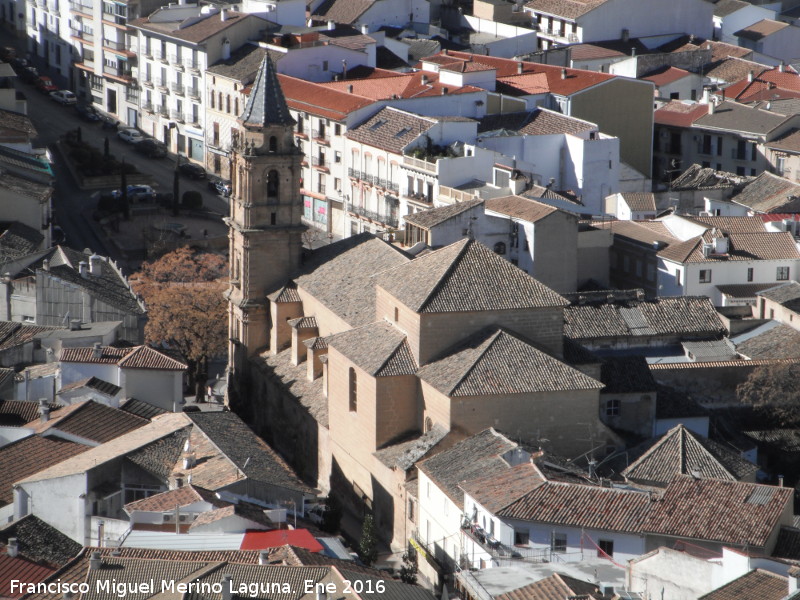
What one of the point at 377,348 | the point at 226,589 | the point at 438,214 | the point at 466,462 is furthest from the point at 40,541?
the point at 438,214

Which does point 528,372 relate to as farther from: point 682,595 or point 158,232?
point 158,232

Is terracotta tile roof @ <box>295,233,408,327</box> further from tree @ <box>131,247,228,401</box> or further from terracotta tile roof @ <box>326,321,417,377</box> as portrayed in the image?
tree @ <box>131,247,228,401</box>

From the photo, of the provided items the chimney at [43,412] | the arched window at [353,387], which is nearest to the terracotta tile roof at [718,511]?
the arched window at [353,387]

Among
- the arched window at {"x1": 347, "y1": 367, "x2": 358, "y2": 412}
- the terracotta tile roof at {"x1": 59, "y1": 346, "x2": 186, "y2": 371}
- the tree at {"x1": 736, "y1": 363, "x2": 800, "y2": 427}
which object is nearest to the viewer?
the arched window at {"x1": 347, "y1": 367, "x2": 358, "y2": 412}

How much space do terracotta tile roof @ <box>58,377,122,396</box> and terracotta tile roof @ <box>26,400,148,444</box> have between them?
3.07ft

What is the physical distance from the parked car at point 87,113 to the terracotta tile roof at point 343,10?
587 inches

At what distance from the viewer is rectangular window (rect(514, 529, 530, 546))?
166 feet

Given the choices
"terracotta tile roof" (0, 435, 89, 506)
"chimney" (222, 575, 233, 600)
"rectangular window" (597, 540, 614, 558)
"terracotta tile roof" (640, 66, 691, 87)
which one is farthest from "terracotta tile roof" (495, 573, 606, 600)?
"terracotta tile roof" (640, 66, 691, 87)

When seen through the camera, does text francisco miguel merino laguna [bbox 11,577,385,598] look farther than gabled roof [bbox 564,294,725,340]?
No

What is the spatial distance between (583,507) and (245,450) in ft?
41.1

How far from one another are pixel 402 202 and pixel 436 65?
17.2m

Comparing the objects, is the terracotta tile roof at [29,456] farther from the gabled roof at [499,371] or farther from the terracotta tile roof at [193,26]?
the terracotta tile roof at [193,26]

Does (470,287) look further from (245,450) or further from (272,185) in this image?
(272,185)

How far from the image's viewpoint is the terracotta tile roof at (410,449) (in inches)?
2212
